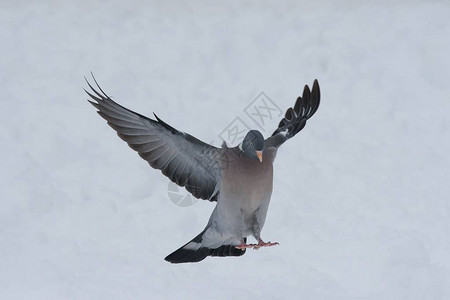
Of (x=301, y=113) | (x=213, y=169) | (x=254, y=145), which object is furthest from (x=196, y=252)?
(x=301, y=113)

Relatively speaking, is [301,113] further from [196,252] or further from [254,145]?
[196,252]

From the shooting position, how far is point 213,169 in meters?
5.50

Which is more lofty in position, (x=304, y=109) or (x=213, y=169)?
(x=304, y=109)

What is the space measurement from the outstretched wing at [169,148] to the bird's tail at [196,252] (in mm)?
363

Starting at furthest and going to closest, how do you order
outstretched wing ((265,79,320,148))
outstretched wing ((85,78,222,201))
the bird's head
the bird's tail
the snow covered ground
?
the snow covered ground < outstretched wing ((265,79,320,148)) < the bird's tail < outstretched wing ((85,78,222,201)) < the bird's head

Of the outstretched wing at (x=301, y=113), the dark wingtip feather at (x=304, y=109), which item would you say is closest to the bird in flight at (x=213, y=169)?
the outstretched wing at (x=301, y=113)

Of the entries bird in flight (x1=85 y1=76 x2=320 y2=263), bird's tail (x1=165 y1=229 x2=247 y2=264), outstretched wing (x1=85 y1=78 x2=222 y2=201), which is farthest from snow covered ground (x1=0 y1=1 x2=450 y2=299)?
outstretched wing (x1=85 y1=78 x2=222 y2=201)

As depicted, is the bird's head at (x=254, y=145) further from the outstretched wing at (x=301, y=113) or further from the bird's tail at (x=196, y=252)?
the bird's tail at (x=196, y=252)

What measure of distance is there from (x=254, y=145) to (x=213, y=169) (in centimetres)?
48

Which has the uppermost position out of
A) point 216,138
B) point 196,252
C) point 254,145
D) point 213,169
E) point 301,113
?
point 216,138

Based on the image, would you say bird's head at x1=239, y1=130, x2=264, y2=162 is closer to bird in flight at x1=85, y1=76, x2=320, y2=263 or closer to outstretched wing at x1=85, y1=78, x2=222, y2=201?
bird in flight at x1=85, y1=76, x2=320, y2=263

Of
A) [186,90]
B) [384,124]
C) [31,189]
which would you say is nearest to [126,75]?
[186,90]

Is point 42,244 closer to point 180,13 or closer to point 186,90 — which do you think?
point 186,90

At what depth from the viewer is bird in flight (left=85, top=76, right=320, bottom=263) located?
17.1 feet
